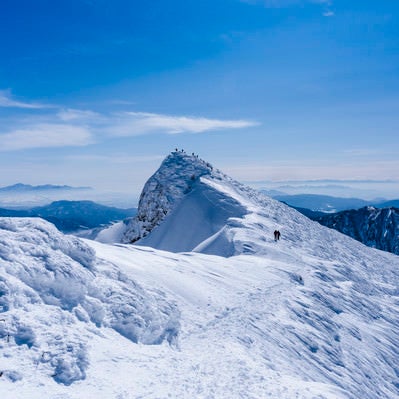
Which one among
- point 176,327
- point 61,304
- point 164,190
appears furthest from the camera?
point 164,190

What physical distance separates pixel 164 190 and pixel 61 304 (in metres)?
41.1

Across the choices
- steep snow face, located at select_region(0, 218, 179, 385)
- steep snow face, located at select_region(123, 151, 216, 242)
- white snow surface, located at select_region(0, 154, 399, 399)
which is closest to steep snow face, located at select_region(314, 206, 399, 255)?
steep snow face, located at select_region(123, 151, 216, 242)

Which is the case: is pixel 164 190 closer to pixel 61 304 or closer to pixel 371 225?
pixel 61 304

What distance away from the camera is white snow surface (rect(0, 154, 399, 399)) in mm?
9250

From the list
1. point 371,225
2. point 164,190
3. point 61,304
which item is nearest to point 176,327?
point 61,304

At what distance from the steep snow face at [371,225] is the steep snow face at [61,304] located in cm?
16310

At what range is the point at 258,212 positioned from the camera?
148 ft

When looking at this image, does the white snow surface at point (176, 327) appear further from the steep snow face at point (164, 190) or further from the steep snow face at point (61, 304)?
the steep snow face at point (164, 190)

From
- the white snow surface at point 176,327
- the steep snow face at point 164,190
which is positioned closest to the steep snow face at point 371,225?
the steep snow face at point 164,190

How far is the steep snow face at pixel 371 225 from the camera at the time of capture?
160m

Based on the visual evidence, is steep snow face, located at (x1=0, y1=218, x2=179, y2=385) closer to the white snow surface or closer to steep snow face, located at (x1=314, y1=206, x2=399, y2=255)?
the white snow surface

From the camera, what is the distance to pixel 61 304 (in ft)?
37.6

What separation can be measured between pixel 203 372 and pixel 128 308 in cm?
402

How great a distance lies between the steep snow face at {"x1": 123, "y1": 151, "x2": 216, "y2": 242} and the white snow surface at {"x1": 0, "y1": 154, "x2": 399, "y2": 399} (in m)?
25.0
